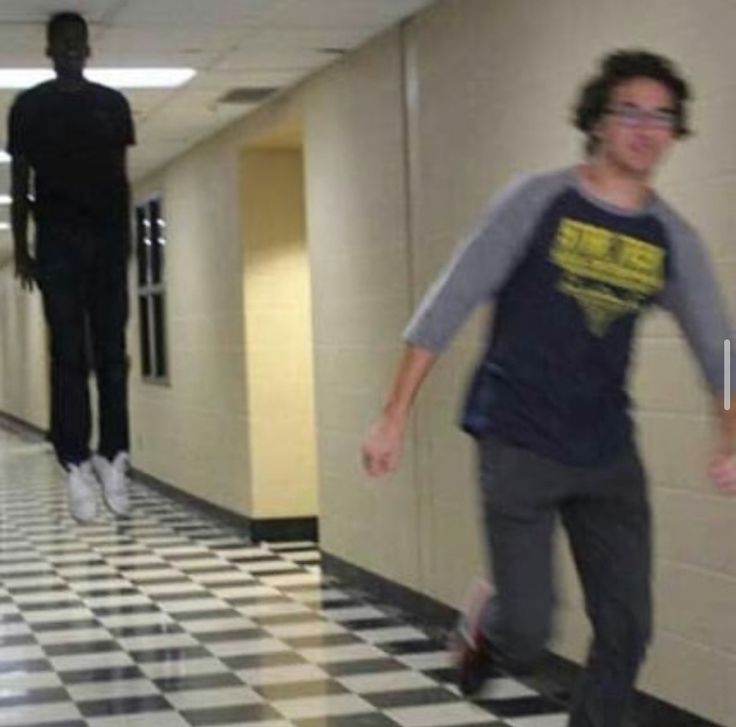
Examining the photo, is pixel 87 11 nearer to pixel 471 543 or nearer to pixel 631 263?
pixel 471 543

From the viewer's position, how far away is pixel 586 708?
3.55m

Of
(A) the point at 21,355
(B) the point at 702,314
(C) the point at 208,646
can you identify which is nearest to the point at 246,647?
(C) the point at 208,646

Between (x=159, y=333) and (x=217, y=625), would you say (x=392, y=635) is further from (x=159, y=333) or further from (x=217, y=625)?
(x=159, y=333)

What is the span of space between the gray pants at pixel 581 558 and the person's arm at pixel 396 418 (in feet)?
0.63

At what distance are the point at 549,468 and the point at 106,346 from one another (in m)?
1.43

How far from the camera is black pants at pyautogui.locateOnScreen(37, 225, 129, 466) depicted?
13.8 ft

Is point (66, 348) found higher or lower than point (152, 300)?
lower

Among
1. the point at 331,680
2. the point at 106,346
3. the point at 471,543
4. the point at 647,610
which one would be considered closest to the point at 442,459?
the point at 471,543

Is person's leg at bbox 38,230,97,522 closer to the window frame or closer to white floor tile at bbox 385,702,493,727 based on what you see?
white floor tile at bbox 385,702,493,727

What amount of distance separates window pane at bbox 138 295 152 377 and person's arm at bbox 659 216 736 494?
1177 centimetres

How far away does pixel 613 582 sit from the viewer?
11.6 ft

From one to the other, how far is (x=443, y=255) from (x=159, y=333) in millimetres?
7267

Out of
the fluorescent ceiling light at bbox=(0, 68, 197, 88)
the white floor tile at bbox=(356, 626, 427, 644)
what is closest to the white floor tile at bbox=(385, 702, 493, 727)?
the white floor tile at bbox=(356, 626, 427, 644)

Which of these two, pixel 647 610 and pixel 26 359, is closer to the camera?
pixel 647 610
